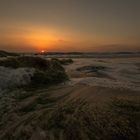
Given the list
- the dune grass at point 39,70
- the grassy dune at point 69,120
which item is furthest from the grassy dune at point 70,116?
the dune grass at point 39,70

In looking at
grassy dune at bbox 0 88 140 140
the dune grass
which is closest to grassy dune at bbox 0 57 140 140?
grassy dune at bbox 0 88 140 140

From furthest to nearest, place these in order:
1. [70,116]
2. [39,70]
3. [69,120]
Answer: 1. [39,70]
2. [70,116]
3. [69,120]

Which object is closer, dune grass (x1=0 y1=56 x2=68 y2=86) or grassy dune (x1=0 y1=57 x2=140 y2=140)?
grassy dune (x1=0 y1=57 x2=140 y2=140)

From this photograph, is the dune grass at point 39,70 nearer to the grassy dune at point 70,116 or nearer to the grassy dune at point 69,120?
the grassy dune at point 70,116

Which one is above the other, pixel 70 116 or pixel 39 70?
pixel 39 70

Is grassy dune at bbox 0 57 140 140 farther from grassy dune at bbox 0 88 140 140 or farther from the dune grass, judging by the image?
the dune grass

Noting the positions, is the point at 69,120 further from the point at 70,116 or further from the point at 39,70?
the point at 39,70

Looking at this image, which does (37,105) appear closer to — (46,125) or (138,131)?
(46,125)

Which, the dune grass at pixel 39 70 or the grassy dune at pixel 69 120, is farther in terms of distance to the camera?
the dune grass at pixel 39 70

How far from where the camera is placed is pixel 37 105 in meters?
2.94

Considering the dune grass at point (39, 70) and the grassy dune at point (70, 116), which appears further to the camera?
the dune grass at point (39, 70)

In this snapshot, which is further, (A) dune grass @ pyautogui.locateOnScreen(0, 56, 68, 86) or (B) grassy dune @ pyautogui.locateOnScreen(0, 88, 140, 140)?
(A) dune grass @ pyautogui.locateOnScreen(0, 56, 68, 86)

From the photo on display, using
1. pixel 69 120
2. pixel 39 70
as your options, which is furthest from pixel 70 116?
pixel 39 70

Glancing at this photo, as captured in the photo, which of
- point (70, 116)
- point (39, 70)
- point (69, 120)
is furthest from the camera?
point (39, 70)
